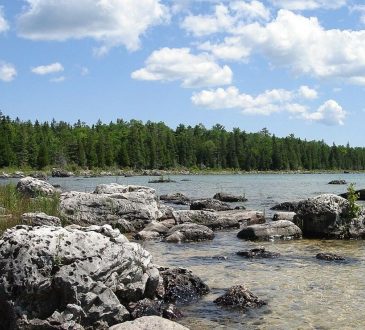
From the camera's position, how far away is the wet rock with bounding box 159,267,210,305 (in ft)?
38.1

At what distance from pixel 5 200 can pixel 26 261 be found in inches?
478

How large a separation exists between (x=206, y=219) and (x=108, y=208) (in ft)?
17.2

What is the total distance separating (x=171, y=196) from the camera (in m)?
44.3

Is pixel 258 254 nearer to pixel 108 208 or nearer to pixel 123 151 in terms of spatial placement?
pixel 108 208

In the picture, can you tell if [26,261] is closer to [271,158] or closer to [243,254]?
[243,254]

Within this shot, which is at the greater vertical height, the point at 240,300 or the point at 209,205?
the point at 209,205

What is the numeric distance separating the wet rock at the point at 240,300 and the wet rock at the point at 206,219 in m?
12.9

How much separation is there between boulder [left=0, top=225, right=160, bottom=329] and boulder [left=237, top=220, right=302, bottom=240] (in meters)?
11.3

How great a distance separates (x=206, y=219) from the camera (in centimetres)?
2527

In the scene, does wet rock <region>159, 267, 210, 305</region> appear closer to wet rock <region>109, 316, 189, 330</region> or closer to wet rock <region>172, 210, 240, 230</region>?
wet rock <region>109, 316, 189, 330</region>

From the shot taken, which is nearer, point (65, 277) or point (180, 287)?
point (65, 277)

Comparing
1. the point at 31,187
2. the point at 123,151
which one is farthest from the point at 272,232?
the point at 123,151

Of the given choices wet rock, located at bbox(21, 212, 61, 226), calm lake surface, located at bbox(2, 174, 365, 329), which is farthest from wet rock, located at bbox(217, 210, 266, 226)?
wet rock, located at bbox(21, 212, 61, 226)

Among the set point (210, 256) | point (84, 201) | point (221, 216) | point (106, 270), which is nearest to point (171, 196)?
point (221, 216)
